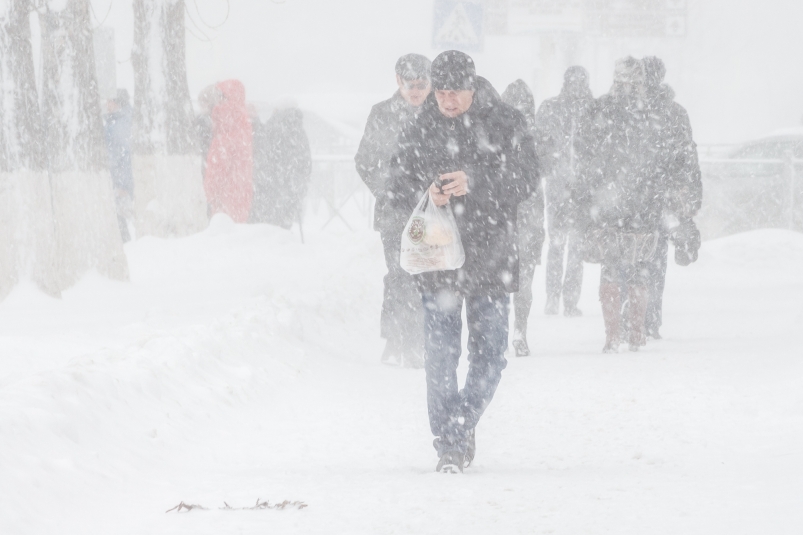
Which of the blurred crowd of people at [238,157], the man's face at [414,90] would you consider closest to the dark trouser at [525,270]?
→ the man's face at [414,90]

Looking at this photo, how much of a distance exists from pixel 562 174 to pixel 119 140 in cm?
652

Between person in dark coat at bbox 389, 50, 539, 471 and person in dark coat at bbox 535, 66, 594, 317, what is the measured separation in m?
3.94

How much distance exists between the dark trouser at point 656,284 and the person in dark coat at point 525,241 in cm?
85

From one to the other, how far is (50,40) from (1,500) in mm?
7011

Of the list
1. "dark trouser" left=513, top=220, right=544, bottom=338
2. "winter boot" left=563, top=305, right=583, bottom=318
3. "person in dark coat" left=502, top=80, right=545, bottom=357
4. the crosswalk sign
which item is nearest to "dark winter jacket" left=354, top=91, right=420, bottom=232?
"person in dark coat" left=502, top=80, right=545, bottom=357

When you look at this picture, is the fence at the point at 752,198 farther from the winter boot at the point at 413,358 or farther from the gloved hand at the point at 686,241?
the winter boot at the point at 413,358

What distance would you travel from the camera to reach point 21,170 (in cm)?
838

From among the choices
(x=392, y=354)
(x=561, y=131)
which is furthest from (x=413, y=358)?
(x=561, y=131)

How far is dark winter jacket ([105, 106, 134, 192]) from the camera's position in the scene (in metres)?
13.7

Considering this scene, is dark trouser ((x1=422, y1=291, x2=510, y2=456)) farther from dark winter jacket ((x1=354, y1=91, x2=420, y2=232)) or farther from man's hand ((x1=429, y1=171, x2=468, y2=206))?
dark winter jacket ((x1=354, y1=91, x2=420, y2=232))

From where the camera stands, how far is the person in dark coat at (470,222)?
177 inches

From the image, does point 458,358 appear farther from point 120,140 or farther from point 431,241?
point 120,140

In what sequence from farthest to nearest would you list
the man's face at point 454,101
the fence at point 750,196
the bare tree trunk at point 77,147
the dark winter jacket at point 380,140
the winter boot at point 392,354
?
the fence at point 750,196 → the bare tree trunk at point 77,147 → the winter boot at point 392,354 → the dark winter jacket at point 380,140 → the man's face at point 454,101

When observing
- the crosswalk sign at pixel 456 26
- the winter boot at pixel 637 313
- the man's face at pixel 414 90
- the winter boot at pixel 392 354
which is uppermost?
the crosswalk sign at pixel 456 26
